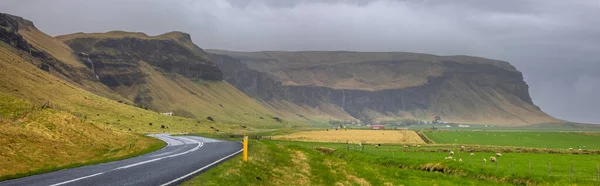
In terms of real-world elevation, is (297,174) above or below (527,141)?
above

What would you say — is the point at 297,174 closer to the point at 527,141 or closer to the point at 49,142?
the point at 49,142

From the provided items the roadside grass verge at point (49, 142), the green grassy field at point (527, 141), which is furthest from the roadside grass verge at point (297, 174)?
the green grassy field at point (527, 141)

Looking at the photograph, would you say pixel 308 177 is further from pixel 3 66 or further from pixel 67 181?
pixel 3 66

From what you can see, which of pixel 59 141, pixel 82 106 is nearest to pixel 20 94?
pixel 82 106

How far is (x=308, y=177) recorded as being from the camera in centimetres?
3141

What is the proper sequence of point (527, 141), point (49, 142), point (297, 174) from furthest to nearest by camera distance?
1. point (527, 141)
2. point (49, 142)
3. point (297, 174)

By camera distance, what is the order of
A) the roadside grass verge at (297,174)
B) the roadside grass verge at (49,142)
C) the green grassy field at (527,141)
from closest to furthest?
the roadside grass verge at (297,174) → the roadside grass verge at (49,142) → the green grassy field at (527,141)

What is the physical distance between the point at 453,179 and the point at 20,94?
394ft

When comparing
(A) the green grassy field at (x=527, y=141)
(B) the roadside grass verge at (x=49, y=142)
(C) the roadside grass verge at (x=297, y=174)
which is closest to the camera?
(C) the roadside grass verge at (x=297, y=174)

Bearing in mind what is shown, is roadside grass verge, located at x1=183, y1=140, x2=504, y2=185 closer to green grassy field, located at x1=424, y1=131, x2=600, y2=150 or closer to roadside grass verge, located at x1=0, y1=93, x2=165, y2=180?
roadside grass verge, located at x1=0, y1=93, x2=165, y2=180

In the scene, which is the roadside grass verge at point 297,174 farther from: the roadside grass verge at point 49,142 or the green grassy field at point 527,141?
the green grassy field at point 527,141

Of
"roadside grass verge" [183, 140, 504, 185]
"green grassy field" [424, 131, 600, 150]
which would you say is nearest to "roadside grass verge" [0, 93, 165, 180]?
"roadside grass verge" [183, 140, 504, 185]

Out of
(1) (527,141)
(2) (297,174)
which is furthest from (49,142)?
(1) (527,141)

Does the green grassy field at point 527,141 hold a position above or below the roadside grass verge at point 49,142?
below
